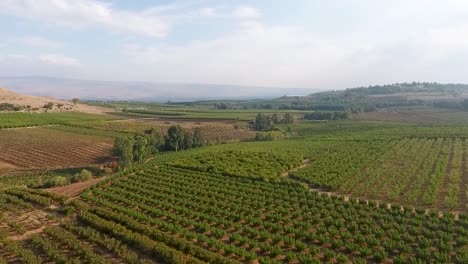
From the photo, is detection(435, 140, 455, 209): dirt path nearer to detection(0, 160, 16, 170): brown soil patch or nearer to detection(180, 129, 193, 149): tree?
detection(180, 129, 193, 149): tree

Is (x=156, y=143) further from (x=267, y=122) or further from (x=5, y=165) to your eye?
(x=267, y=122)

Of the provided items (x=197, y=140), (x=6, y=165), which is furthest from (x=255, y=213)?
(x=197, y=140)

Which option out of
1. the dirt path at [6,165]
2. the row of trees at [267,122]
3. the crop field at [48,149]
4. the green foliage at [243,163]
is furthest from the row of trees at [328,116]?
the dirt path at [6,165]

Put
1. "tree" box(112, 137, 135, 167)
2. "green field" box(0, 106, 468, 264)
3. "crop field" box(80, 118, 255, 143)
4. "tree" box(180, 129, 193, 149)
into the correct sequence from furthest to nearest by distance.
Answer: "crop field" box(80, 118, 255, 143) → "tree" box(180, 129, 193, 149) → "tree" box(112, 137, 135, 167) → "green field" box(0, 106, 468, 264)

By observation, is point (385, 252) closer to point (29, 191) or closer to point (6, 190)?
point (29, 191)

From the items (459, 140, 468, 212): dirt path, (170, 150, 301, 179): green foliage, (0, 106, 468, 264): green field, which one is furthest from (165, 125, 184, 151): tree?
(459, 140, 468, 212): dirt path

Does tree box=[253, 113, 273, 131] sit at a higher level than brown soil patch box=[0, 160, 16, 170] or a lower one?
higher

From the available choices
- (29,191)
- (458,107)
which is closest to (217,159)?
(29,191)
